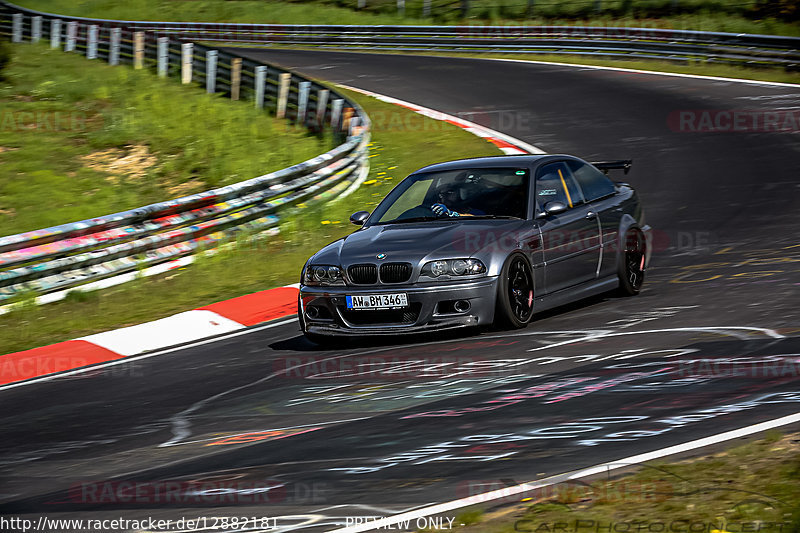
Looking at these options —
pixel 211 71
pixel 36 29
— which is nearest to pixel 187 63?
pixel 211 71

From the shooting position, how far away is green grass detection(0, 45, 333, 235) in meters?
17.6

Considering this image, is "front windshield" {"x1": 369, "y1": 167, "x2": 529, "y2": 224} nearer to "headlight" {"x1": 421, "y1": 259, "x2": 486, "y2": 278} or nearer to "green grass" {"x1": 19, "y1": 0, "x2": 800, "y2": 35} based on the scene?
"headlight" {"x1": 421, "y1": 259, "x2": 486, "y2": 278}

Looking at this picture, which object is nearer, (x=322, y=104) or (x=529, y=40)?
(x=322, y=104)

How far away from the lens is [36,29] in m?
33.8

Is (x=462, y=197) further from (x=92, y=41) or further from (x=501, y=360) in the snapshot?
(x=92, y=41)

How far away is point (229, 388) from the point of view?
8188mm

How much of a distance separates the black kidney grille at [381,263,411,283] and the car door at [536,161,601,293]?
129cm

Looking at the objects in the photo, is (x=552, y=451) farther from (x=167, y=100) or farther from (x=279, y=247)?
(x=167, y=100)

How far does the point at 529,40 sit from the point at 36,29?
1453 centimetres

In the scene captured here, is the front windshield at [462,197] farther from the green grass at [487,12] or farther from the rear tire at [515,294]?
the green grass at [487,12]

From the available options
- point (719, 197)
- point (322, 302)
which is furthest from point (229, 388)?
point (719, 197)

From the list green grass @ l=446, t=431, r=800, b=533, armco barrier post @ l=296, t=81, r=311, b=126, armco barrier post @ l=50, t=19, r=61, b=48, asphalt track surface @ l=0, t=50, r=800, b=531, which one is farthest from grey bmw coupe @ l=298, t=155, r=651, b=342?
armco barrier post @ l=50, t=19, r=61, b=48

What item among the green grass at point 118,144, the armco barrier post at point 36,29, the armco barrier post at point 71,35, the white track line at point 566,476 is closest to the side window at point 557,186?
the white track line at point 566,476

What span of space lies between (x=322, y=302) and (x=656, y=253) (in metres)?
4.83
